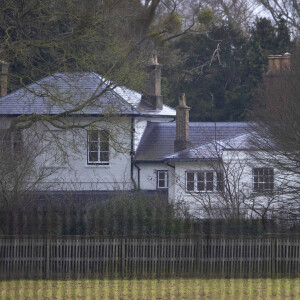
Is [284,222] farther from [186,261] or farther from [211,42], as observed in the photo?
[211,42]

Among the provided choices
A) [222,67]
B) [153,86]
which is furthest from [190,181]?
[222,67]

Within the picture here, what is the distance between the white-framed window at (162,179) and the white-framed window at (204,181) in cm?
336

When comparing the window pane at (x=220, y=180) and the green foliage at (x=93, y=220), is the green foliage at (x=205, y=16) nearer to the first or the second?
the window pane at (x=220, y=180)

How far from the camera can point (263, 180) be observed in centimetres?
2000

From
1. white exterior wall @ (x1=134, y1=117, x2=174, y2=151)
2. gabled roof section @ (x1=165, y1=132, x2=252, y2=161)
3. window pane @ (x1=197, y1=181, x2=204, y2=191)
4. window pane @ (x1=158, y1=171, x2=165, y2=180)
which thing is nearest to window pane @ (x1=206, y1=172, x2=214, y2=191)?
window pane @ (x1=197, y1=181, x2=204, y2=191)

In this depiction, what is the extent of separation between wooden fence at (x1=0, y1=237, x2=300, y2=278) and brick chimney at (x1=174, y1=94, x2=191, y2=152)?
41.2 feet

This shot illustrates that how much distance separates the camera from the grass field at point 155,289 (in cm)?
1220

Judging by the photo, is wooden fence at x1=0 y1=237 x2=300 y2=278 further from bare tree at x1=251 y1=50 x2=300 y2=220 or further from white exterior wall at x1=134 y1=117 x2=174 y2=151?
white exterior wall at x1=134 y1=117 x2=174 y2=151

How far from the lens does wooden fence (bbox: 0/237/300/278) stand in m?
15.8

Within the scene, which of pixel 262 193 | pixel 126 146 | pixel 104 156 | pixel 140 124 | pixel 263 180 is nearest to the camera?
pixel 262 193

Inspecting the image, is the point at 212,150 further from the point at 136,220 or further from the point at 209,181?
the point at 136,220

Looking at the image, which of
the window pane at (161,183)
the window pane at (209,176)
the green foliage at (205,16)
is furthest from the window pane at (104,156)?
the green foliage at (205,16)

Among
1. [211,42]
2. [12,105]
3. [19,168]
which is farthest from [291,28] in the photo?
[19,168]

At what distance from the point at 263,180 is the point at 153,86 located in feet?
44.7
